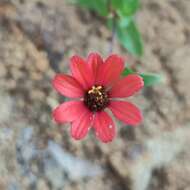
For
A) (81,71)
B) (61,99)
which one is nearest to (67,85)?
(81,71)

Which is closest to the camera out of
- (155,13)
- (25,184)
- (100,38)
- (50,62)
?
(25,184)

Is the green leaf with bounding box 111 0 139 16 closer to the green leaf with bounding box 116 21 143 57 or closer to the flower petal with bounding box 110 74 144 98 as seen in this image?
the green leaf with bounding box 116 21 143 57

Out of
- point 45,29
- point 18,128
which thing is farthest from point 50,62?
point 18,128

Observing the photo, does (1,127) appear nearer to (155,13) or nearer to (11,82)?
(11,82)

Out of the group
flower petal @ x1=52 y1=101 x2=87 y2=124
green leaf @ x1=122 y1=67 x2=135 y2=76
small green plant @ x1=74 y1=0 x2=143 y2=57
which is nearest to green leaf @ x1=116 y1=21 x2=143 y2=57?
small green plant @ x1=74 y1=0 x2=143 y2=57

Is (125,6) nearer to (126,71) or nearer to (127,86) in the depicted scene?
(126,71)

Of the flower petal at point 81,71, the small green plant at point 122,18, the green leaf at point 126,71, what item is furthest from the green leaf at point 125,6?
the flower petal at point 81,71

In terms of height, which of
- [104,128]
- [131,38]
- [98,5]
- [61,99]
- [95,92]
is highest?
[98,5]

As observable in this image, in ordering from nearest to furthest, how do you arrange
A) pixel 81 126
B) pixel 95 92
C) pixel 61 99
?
pixel 81 126 → pixel 95 92 → pixel 61 99
